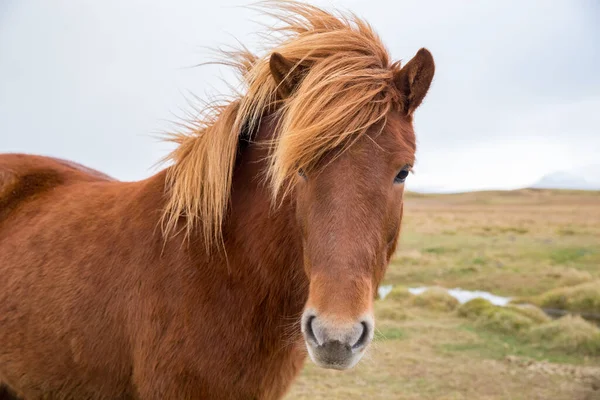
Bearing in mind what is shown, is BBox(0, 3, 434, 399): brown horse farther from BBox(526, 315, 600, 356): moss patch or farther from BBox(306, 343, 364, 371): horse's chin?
BBox(526, 315, 600, 356): moss patch

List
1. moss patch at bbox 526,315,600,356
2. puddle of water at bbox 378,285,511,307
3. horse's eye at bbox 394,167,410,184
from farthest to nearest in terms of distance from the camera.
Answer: puddle of water at bbox 378,285,511,307, moss patch at bbox 526,315,600,356, horse's eye at bbox 394,167,410,184

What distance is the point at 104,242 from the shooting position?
315 centimetres

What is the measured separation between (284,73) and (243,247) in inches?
36.8

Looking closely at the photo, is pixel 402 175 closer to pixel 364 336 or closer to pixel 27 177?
pixel 364 336

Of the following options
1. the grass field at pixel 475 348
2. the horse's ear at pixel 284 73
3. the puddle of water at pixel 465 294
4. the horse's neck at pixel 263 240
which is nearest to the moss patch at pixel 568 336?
the grass field at pixel 475 348

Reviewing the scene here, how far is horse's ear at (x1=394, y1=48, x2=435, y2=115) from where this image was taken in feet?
8.29

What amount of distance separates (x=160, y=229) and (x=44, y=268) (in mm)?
930

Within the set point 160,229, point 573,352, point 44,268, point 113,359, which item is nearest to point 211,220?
point 160,229

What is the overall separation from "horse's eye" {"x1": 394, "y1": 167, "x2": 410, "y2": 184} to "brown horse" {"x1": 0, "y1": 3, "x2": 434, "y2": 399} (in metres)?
0.01

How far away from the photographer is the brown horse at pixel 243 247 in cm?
228

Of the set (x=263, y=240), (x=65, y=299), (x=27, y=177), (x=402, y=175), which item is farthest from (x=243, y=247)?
(x=27, y=177)

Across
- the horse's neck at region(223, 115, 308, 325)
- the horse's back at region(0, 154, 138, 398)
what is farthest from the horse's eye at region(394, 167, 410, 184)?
the horse's back at region(0, 154, 138, 398)

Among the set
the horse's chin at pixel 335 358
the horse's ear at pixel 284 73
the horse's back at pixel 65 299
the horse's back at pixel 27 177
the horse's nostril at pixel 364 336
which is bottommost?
the horse's back at pixel 65 299

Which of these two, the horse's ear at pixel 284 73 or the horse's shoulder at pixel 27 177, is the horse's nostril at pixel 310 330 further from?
the horse's shoulder at pixel 27 177
